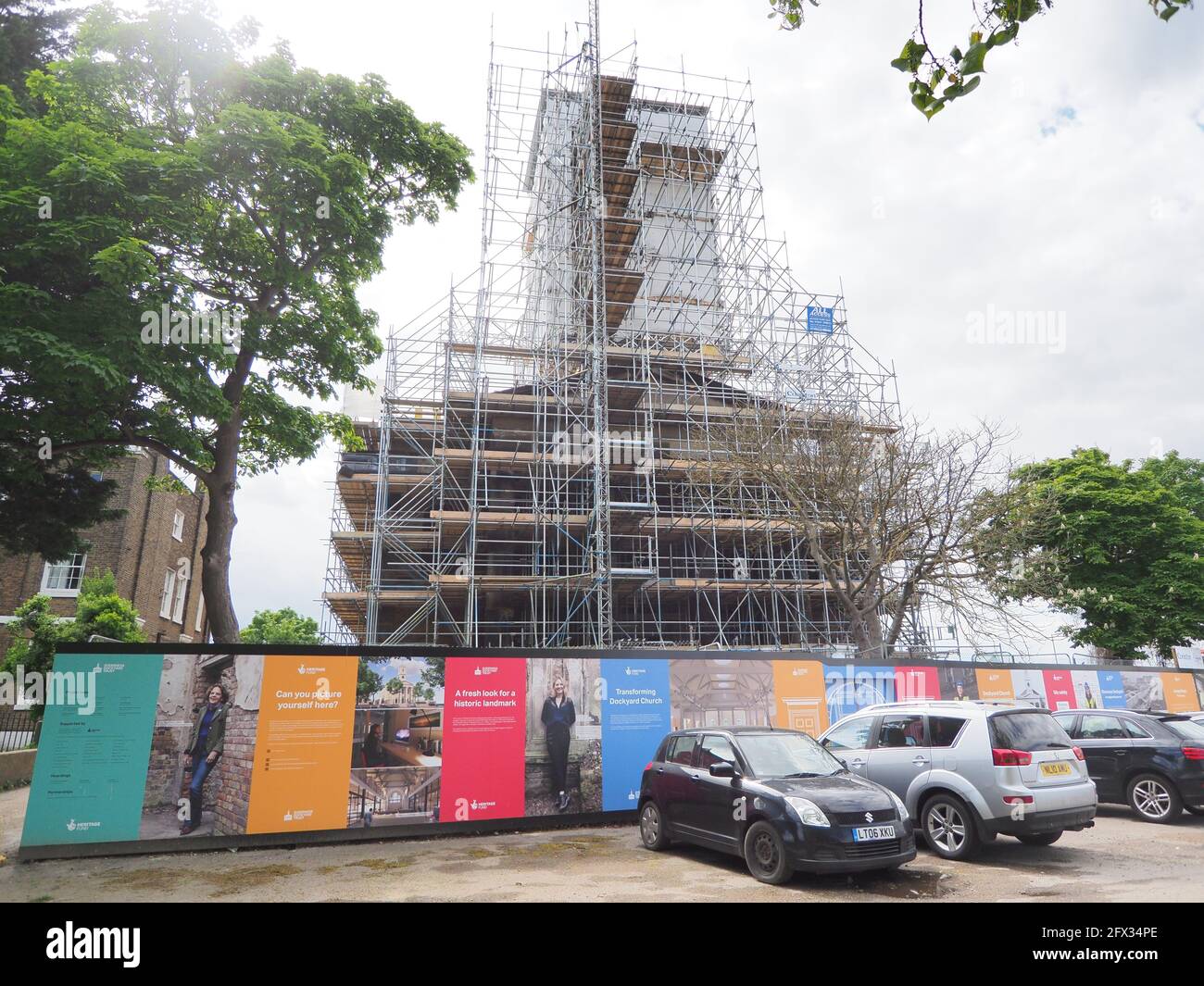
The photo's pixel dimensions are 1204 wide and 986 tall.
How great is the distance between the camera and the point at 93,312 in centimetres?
999

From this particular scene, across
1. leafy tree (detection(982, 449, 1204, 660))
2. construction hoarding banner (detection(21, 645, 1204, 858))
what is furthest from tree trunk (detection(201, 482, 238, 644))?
leafy tree (detection(982, 449, 1204, 660))

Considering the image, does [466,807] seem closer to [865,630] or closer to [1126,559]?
[865,630]

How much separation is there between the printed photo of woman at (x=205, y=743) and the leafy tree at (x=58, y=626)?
11.3 meters

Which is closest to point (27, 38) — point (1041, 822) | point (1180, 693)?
point (1041, 822)

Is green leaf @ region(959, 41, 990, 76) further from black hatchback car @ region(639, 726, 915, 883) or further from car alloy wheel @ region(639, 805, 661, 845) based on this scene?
car alloy wheel @ region(639, 805, 661, 845)

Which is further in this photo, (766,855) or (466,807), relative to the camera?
(466,807)

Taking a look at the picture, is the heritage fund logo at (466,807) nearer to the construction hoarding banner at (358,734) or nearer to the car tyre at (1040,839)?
the construction hoarding banner at (358,734)

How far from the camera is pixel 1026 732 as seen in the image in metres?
7.77

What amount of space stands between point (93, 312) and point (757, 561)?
20999 mm

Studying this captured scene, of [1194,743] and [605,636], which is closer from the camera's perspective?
Result: [1194,743]

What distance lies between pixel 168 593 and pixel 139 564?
368cm
